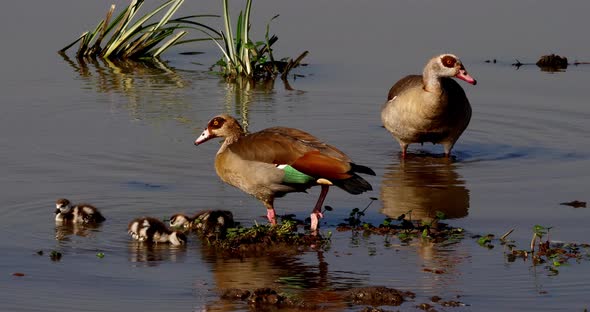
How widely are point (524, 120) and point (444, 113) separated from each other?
2.09 meters

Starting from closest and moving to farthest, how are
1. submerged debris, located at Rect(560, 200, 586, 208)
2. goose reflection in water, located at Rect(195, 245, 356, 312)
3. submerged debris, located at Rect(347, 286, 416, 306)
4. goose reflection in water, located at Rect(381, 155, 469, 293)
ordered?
submerged debris, located at Rect(347, 286, 416, 306)
goose reflection in water, located at Rect(195, 245, 356, 312)
goose reflection in water, located at Rect(381, 155, 469, 293)
submerged debris, located at Rect(560, 200, 586, 208)

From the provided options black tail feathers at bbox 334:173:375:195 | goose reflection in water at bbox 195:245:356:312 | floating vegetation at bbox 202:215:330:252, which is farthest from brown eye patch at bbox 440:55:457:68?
goose reflection in water at bbox 195:245:356:312

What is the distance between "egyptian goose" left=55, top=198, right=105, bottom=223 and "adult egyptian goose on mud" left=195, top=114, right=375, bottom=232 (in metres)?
1.12

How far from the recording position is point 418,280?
8.58 m

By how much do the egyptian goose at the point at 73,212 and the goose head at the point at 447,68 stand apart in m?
4.84

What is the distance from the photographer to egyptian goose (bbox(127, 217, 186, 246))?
31.0 feet

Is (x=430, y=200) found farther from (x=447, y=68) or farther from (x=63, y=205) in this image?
(x=63, y=205)

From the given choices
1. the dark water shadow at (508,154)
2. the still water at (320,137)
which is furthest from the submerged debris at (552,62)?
the dark water shadow at (508,154)

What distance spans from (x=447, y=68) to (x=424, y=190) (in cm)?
208

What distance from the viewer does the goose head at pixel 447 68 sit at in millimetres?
13500

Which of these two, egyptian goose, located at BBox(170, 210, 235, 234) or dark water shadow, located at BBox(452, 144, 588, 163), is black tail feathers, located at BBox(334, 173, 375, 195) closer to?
egyptian goose, located at BBox(170, 210, 235, 234)

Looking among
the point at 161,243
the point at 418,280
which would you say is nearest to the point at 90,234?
the point at 161,243

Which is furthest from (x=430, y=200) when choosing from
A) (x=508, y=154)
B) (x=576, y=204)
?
(x=508, y=154)

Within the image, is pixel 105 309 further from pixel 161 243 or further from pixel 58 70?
pixel 58 70
